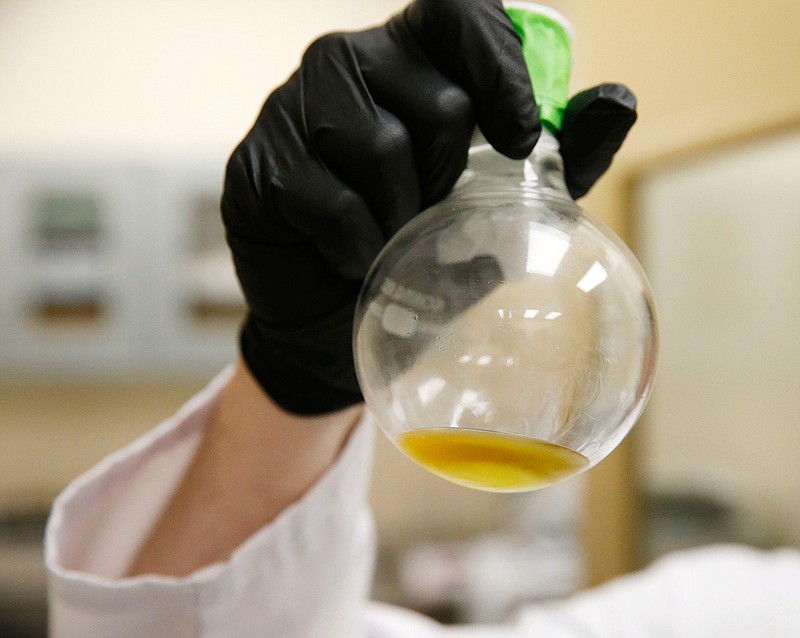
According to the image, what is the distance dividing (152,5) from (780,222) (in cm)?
188

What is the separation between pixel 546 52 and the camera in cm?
51

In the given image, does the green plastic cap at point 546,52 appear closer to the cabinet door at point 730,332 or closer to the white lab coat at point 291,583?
the white lab coat at point 291,583

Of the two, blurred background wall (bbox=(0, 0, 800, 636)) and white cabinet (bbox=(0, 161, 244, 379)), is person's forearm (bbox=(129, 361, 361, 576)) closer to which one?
blurred background wall (bbox=(0, 0, 800, 636))

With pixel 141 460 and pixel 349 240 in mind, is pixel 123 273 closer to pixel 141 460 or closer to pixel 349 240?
pixel 141 460

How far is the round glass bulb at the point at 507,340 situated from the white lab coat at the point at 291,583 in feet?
1.13

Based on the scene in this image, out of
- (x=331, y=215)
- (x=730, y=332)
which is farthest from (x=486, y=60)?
(x=730, y=332)

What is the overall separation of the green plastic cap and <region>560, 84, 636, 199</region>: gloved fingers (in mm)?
15

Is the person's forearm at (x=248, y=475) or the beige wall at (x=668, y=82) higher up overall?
the beige wall at (x=668, y=82)

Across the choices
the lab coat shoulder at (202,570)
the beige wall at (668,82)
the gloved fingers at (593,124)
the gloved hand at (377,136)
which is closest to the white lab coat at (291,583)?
the lab coat shoulder at (202,570)

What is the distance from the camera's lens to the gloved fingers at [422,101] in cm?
54

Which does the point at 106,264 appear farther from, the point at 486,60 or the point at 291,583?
the point at 486,60

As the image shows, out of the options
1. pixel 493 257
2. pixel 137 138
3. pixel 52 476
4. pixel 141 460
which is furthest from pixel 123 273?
pixel 493 257

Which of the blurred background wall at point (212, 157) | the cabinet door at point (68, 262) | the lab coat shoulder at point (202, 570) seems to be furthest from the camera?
the cabinet door at point (68, 262)

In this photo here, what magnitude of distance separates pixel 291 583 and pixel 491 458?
0.41 m
